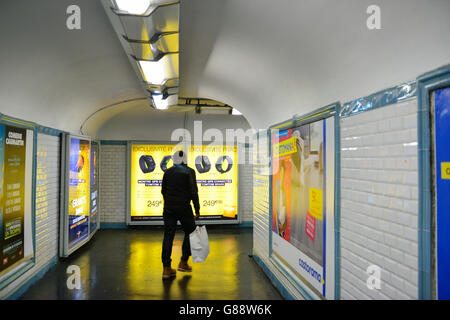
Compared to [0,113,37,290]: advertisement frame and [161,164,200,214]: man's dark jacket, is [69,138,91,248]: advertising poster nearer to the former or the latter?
[0,113,37,290]: advertisement frame

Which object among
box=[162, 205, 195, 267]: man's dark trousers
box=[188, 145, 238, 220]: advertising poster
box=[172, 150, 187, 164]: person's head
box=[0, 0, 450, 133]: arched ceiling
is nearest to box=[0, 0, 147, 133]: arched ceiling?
box=[0, 0, 450, 133]: arched ceiling

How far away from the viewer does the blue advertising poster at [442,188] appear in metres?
1.59

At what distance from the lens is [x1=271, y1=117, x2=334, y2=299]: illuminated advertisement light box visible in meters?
2.84

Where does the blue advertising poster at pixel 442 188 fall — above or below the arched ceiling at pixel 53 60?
below

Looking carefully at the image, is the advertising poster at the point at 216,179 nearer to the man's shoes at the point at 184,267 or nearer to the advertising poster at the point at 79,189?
the advertising poster at the point at 79,189

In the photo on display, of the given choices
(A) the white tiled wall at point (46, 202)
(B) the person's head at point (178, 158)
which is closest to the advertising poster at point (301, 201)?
(B) the person's head at point (178, 158)

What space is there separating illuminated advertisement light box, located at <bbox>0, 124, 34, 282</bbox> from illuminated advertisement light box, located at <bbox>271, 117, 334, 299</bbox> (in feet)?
10.6

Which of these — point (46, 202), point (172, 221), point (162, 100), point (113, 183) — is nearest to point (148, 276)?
point (172, 221)

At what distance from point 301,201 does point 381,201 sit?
4.65ft

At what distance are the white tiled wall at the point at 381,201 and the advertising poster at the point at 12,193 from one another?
3526 mm

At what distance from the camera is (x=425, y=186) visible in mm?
1715

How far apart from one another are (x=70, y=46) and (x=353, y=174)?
3131 mm

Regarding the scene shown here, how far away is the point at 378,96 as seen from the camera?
213cm
